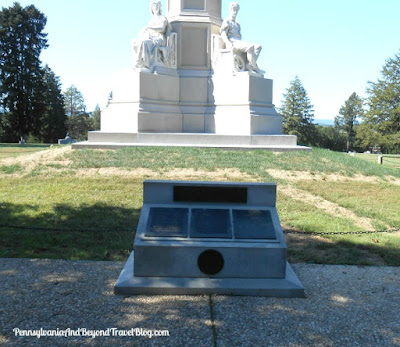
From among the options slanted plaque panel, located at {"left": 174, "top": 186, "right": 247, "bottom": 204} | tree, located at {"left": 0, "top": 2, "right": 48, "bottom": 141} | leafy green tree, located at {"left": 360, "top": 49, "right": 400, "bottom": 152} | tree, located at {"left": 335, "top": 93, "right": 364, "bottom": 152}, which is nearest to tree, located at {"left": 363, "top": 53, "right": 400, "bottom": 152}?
leafy green tree, located at {"left": 360, "top": 49, "right": 400, "bottom": 152}

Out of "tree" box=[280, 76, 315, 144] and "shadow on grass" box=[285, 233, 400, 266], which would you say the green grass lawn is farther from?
"tree" box=[280, 76, 315, 144]

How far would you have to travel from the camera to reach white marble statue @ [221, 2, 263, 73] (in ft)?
52.1

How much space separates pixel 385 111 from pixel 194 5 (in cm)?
1388

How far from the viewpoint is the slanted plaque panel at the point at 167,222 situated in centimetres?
450

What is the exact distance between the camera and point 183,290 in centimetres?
428

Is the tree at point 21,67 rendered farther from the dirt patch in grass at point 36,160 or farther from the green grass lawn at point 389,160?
the dirt patch in grass at point 36,160

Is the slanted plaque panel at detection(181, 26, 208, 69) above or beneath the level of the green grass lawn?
above

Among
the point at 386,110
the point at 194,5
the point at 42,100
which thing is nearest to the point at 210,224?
the point at 194,5

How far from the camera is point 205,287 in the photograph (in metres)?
4.30

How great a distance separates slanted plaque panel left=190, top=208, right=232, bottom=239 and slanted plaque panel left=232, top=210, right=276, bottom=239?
93 millimetres

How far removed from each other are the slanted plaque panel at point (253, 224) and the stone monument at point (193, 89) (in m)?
9.45

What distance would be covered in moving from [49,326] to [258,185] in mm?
2513

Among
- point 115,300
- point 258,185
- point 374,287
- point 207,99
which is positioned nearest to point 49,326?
point 115,300

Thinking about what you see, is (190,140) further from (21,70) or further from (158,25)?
(21,70)
